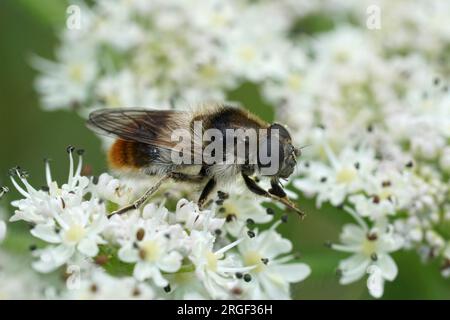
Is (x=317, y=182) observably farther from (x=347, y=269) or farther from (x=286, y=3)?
(x=286, y=3)

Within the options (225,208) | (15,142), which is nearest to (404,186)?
(225,208)

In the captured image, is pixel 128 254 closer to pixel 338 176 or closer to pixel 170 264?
pixel 170 264

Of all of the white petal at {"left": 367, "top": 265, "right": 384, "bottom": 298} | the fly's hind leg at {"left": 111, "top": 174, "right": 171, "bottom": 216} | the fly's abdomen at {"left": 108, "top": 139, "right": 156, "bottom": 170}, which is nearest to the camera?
the fly's hind leg at {"left": 111, "top": 174, "right": 171, "bottom": 216}

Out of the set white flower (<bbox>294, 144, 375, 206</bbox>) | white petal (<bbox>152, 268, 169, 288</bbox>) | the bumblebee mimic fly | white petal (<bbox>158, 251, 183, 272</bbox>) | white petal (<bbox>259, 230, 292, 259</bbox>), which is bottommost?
white petal (<bbox>152, 268, 169, 288</bbox>)

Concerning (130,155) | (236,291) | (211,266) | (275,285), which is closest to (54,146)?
(130,155)

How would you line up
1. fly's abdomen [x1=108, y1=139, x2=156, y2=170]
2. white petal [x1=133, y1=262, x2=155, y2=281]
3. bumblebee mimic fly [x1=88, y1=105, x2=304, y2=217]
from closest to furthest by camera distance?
white petal [x1=133, y1=262, x2=155, y2=281], bumblebee mimic fly [x1=88, y1=105, x2=304, y2=217], fly's abdomen [x1=108, y1=139, x2=156, y2=170]

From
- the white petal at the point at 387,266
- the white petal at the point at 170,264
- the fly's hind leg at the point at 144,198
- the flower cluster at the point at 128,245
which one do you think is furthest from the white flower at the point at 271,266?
the white petal at the point at 170,264

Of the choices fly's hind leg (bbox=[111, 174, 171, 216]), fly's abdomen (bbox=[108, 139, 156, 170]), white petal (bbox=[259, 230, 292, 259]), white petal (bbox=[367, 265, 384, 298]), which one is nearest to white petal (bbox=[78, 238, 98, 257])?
fly's hind leg (bbox=[111, 174, 171, 216])

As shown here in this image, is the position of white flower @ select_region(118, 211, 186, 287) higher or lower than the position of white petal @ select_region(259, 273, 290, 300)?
lower

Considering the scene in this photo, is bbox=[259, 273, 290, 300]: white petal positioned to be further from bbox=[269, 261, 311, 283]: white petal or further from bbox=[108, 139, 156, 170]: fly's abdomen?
bbox=[108, 139, 156, 170]: fly's abdomen
